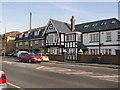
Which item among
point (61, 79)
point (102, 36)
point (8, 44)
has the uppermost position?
point (102, 36)

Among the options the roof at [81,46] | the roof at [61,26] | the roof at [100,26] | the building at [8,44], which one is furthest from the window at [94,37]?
the building at [8,44]

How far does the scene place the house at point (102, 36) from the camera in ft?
124

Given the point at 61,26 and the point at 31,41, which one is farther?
the point at 31,41

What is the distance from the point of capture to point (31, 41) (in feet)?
210

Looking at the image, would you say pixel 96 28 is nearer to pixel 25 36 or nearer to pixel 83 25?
pixel 83 25

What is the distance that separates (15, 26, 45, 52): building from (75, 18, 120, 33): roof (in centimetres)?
1428

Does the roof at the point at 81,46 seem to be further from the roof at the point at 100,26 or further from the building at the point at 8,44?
the building at the point at 8,44

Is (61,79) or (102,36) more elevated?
(102,36)

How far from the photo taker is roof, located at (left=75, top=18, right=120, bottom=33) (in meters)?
39.2

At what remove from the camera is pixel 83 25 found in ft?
155

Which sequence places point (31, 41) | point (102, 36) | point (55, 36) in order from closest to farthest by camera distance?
point (102, 36)
point (55, 36)
point (31, 41)

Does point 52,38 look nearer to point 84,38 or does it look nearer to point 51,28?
point 51,28

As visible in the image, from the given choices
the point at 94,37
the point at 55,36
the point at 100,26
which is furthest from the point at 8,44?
the point at 100,26

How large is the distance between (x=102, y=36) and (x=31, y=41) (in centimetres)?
2913
